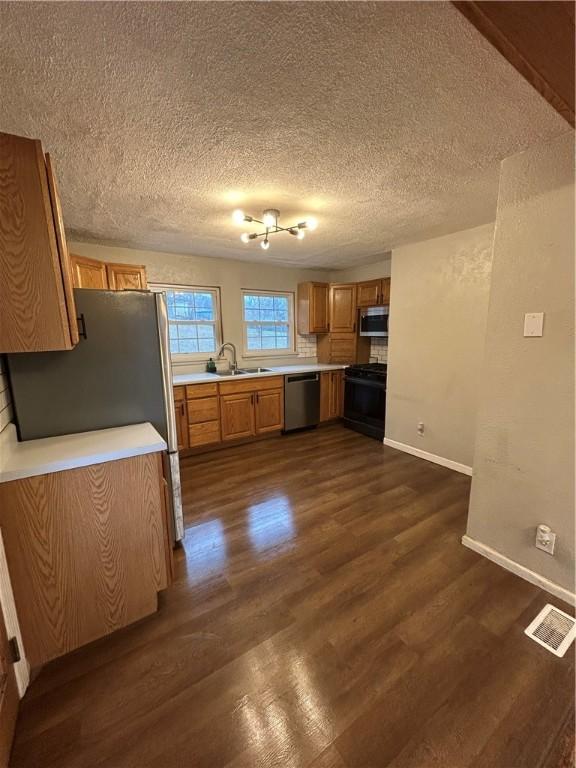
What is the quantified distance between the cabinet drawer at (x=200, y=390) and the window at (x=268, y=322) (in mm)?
1026

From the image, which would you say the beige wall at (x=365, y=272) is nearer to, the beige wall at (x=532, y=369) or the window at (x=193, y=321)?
the window at (x=193, y=321)

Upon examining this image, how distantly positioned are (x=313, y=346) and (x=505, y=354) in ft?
11.1

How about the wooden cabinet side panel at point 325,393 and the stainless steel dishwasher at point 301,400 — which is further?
the wooden cabinet side panel at point 325,393

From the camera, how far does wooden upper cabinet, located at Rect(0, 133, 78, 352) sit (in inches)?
41.1

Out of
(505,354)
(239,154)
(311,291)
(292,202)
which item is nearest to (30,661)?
(239,154)

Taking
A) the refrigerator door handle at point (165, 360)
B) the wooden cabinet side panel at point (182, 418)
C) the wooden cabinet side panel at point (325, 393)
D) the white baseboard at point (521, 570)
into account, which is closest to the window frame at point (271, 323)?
the wooden cabinet side panel at point (325, 393)

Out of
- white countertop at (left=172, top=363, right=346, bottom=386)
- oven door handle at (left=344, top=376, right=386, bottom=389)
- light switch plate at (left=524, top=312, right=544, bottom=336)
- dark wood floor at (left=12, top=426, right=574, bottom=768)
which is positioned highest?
light switch plate at (left=524, top=312, right=544, bottom=336)

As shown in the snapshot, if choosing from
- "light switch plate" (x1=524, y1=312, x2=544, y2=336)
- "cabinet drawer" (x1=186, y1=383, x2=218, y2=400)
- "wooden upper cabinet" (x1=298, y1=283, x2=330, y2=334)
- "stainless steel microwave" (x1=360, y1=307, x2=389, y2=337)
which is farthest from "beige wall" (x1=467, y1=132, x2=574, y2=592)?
"wooden upper cabinet" (x1=298, y1=283, x2=330, y2=334)

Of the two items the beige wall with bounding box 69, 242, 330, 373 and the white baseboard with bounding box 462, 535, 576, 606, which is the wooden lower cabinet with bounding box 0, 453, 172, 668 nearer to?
the white baseboard with bounding box 462, 535, 576, 606

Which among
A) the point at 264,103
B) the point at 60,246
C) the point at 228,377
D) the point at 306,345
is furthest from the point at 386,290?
the point at 60,246

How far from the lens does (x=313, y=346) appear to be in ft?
16.3

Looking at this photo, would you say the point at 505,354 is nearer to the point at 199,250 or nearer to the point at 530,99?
the point at 530,99

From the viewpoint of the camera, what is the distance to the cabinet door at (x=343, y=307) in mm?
4316

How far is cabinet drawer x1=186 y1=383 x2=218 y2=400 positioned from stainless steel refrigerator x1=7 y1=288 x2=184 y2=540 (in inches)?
60.4
